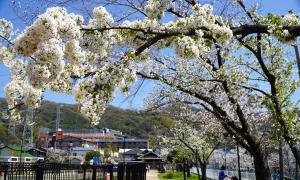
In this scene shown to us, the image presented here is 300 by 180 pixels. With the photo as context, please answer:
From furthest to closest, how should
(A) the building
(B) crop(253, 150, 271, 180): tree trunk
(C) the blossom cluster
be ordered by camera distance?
1. (A) the building
2. (B) crop(253, 150, 271, 180): tree trunk
3. (C) the blossom cluster

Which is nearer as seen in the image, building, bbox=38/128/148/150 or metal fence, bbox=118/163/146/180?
metal fence, bbox=118/163/146/180

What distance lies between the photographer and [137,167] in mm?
18078

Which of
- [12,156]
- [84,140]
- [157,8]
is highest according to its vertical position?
[84,140]

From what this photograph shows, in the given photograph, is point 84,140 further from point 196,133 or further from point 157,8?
point 157,8

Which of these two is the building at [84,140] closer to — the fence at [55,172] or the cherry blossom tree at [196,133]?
the cherry blossom tree at [196,133]

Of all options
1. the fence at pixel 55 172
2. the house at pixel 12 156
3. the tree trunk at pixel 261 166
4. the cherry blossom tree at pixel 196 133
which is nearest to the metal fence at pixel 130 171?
the fence at pixel 55 172

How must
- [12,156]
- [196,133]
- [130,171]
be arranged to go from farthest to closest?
[12,156], [196,133], [130,171]

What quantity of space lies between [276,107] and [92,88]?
27.3ft

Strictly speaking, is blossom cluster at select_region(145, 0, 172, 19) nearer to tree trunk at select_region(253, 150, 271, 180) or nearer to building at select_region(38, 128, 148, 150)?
tree trunk at select_region(253, 150, 271, 180)

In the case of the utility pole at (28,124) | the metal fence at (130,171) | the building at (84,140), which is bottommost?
the metal fence at (130,171)

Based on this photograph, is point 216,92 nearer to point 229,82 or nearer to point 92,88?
point 229,82

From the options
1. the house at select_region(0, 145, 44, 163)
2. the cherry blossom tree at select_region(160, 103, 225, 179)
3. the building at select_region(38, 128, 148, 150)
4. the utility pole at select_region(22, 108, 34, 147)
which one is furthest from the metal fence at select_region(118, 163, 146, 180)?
the building at select_region(38, 128, 148, 150)

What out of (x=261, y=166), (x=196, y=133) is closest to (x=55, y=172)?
(x=261, y=166)

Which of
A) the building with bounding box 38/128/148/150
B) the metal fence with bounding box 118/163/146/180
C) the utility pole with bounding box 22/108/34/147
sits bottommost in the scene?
the metal fence with bounding box 118/163/146/180
